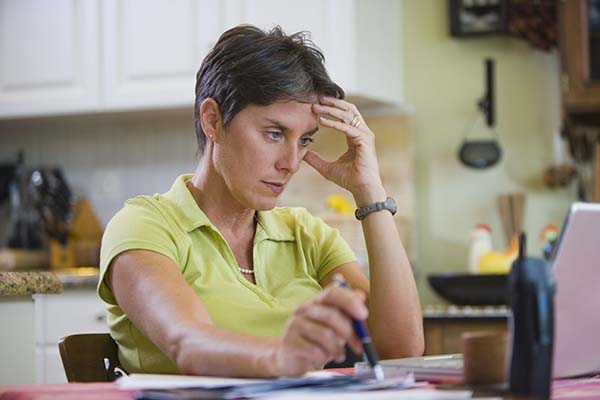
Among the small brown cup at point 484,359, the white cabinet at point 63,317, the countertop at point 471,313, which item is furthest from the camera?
the white cabinet at point 63,317

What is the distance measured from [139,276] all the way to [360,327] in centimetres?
51

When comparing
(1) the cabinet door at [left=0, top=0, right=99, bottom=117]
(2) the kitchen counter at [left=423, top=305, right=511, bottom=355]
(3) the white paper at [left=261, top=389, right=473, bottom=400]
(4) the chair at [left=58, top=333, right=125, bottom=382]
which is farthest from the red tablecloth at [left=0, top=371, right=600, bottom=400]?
(1) the cabinet door at [left=0, top=0, right=99, bottom=117]

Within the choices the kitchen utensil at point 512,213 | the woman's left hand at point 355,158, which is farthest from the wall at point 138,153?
the woman's left hand at point 355,158

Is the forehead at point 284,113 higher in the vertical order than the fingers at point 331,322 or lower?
higher

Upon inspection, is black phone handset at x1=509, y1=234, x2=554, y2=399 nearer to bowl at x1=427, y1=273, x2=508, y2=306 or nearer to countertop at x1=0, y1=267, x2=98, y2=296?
countertop at x1=0, y1=267, x2=98, y2=296

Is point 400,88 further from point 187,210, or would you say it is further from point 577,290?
point 577,290

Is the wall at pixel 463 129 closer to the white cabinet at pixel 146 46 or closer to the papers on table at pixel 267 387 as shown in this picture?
the white cabinet at pixel 146 46

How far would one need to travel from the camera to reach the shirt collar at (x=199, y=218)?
5.92ft

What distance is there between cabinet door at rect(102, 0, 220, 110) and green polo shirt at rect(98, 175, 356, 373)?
1.85 meters

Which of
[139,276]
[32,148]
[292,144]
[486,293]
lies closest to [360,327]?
[139,276]

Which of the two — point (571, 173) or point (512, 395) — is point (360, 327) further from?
point (571, 173)

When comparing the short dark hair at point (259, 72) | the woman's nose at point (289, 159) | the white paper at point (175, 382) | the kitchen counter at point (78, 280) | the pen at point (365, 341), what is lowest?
the kitchen counter at point (78, 280)

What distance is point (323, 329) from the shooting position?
116cm

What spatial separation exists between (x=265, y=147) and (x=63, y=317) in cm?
201
